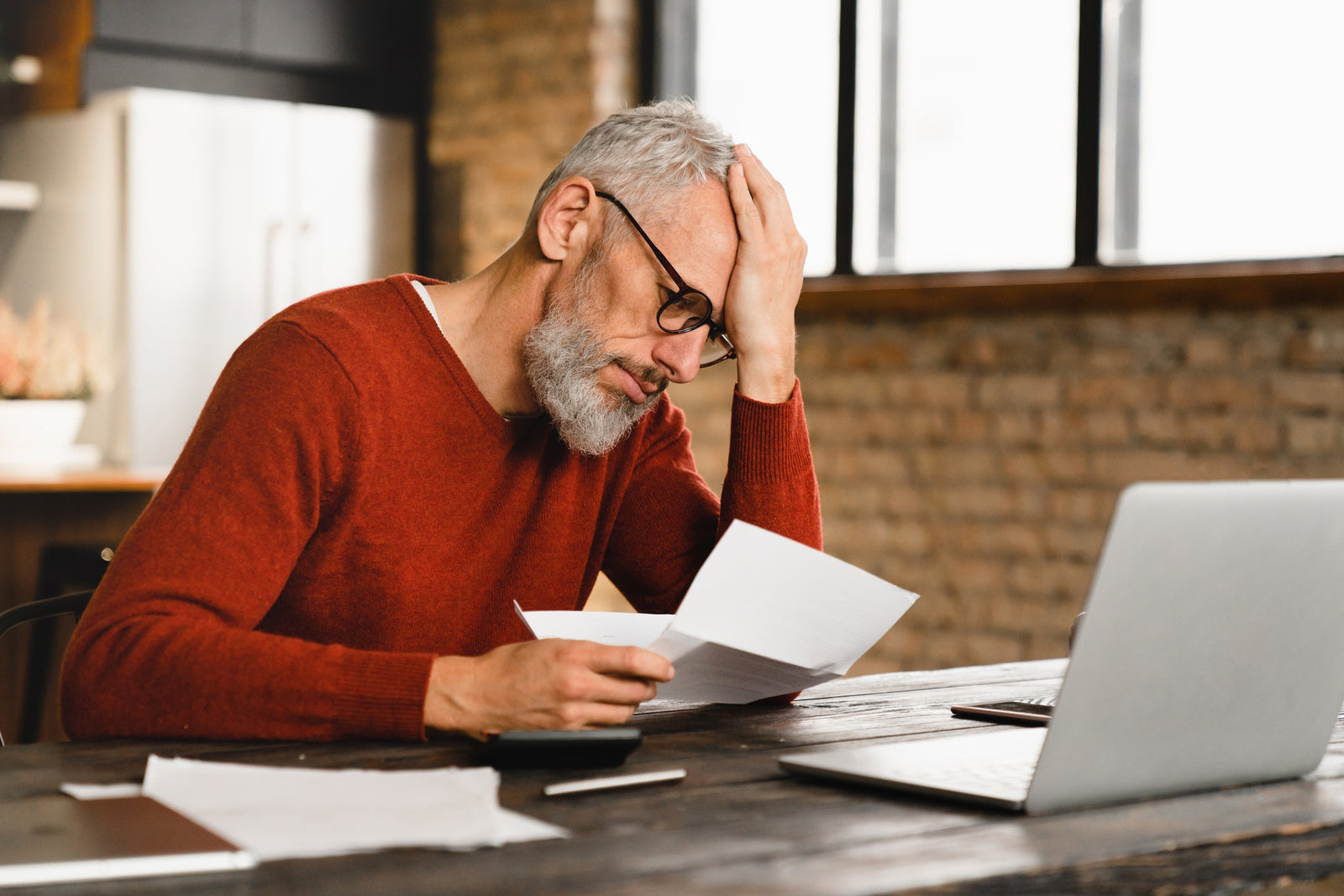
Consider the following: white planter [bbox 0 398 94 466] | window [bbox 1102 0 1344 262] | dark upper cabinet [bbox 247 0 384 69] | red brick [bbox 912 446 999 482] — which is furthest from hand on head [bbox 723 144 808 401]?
dark upper cabinet [bbox 247 0 384 69]

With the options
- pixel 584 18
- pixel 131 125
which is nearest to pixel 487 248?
pixel 584 18

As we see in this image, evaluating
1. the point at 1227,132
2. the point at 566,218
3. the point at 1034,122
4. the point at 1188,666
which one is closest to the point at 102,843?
the point at 1188,666

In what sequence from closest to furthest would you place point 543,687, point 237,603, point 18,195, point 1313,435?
point 543,687
point 237,603
point 1313,435
point 18,195

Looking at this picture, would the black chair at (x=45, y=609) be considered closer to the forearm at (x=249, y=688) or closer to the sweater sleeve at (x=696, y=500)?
the forearm at (x=249, y=688)

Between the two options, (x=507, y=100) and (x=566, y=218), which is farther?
(x=507, y=100)

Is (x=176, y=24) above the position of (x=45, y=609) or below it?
above

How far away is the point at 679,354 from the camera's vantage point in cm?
164

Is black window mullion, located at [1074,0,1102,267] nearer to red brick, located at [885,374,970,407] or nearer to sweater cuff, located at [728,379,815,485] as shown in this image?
red brick, located at [885,374,970,407]

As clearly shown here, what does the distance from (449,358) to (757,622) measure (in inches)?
20.9

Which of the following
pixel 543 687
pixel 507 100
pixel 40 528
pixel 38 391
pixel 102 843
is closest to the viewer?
pixel 102 843

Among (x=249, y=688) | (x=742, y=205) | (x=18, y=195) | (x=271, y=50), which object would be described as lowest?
(x=249, y=688)

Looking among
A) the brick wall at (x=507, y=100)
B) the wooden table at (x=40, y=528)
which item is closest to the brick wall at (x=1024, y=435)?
the brick wall at (x=507, y=100)

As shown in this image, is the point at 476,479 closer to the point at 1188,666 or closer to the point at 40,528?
the point at 1188,666

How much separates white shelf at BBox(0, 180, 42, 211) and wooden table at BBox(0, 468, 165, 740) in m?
0.98
